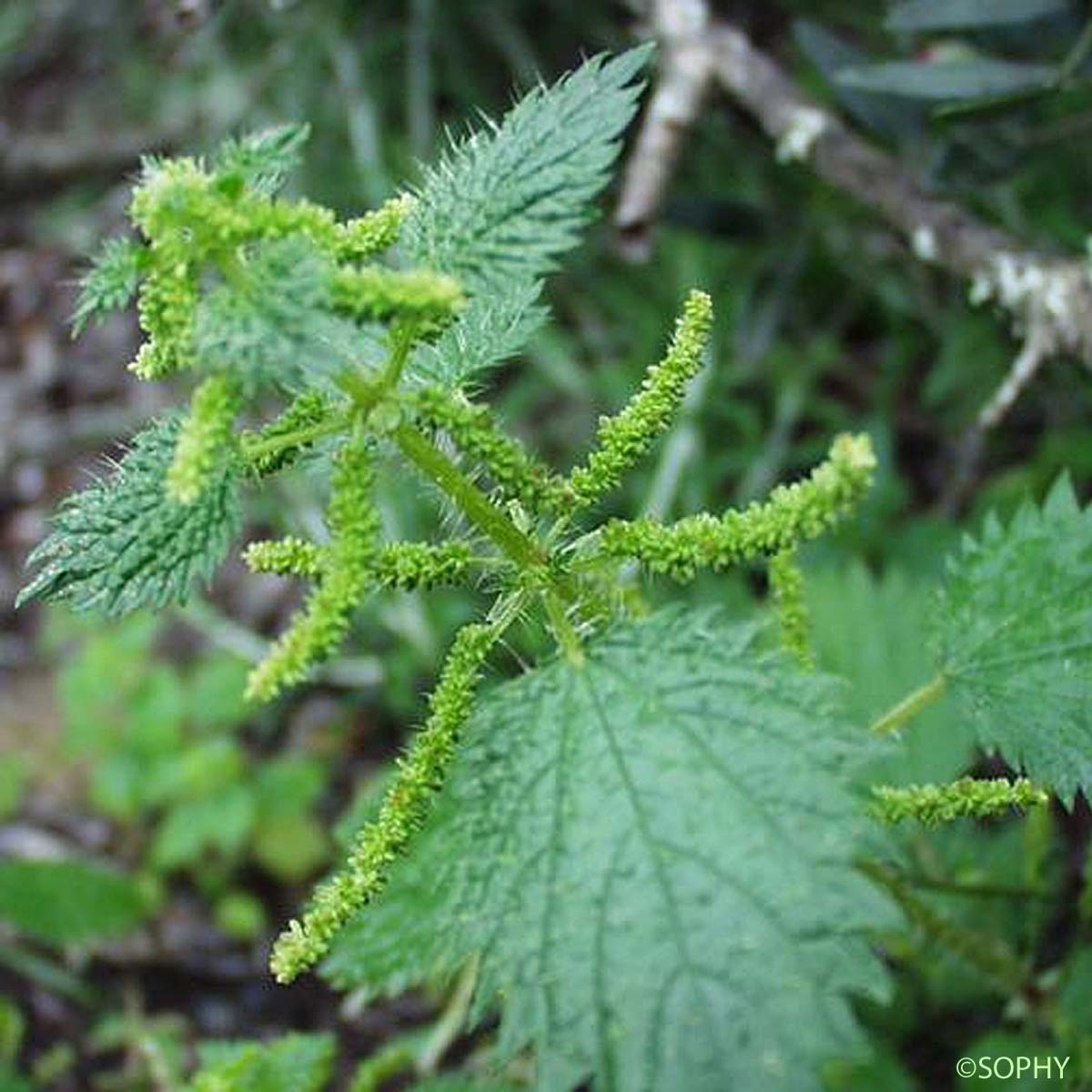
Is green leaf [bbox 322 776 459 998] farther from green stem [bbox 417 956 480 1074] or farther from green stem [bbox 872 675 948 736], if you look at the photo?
green stem [bbox 872 675 948 736]

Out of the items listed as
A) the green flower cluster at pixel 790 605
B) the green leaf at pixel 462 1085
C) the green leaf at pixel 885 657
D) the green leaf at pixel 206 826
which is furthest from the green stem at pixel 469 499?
the green leaf at pixel 206 826

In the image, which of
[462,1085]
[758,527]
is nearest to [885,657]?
[462,1085]

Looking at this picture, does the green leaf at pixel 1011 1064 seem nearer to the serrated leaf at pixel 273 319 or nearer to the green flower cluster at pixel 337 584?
the green flower cluster at pixel 337 584

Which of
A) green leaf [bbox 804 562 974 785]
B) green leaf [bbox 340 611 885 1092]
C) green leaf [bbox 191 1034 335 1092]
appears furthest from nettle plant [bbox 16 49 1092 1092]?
green leaf [bbox 804 562 974 785]

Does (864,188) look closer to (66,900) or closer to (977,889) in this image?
(977,889)

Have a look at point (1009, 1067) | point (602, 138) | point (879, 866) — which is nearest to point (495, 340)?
point (602, 138)

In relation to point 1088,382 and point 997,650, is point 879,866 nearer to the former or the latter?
point 997,650
